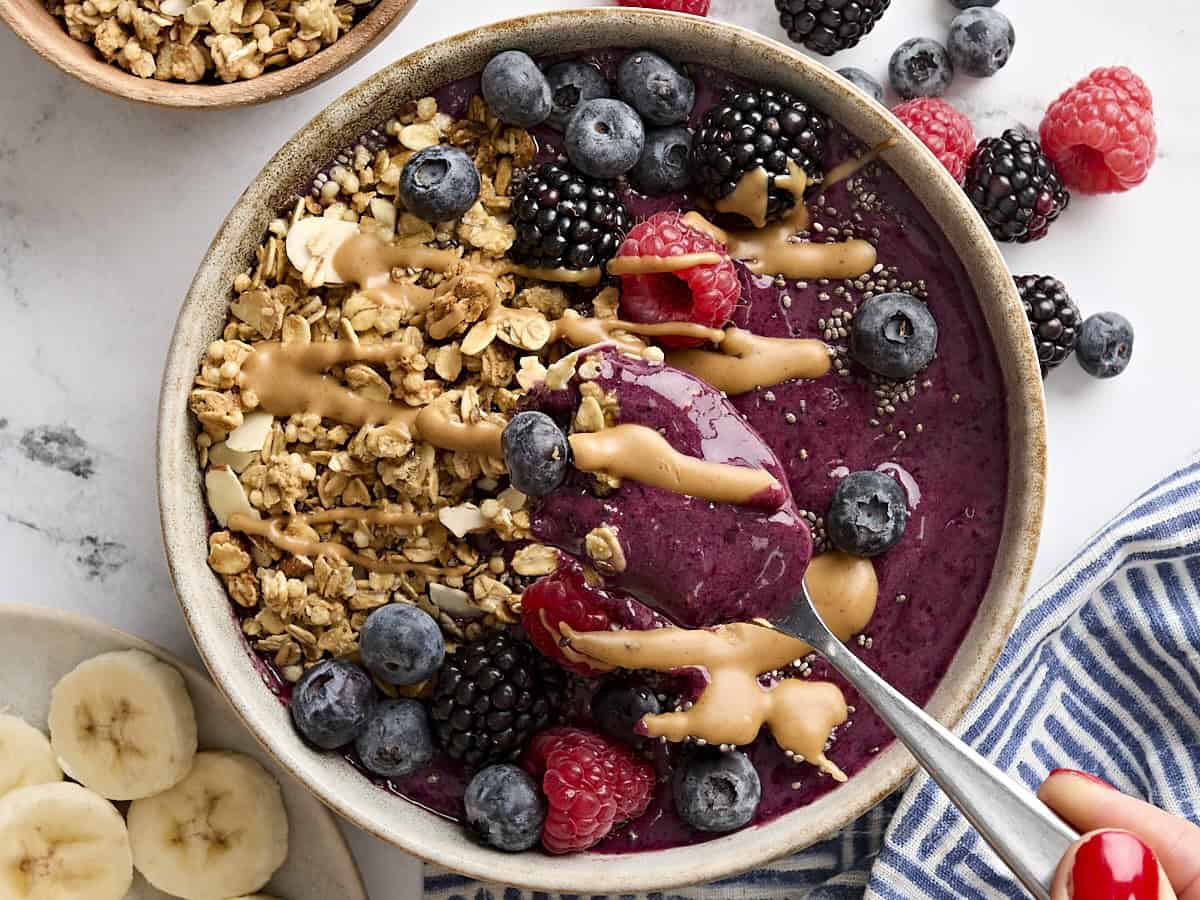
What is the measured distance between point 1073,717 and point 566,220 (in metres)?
1.04

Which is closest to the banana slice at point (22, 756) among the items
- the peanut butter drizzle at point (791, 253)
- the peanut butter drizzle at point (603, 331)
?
the peanut butter drizzle at point (603, 331)

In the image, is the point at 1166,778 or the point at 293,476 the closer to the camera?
the point at 293,476

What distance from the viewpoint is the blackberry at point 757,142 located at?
169 cm

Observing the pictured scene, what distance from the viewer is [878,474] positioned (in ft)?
5.68

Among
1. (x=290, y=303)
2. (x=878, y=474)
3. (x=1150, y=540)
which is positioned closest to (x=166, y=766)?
(x=290, y=303)

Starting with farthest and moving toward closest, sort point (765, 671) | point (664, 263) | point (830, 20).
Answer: point (830, 20), point (765, 671), point (664, 263)

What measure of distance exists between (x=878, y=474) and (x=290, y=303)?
781 mm

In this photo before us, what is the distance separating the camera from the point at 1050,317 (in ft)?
6.32

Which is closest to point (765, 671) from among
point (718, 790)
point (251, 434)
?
point (718, 790)

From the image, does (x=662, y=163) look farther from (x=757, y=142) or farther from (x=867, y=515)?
(x=867, y=515)

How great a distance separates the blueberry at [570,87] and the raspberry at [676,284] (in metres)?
0.20

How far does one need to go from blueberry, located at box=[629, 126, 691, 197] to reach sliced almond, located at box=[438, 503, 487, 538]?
0.47m

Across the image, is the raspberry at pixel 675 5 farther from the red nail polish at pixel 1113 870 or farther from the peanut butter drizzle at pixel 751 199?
the red nail polish at pixel 1113 870

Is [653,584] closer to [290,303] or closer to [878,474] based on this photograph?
[878,474]
